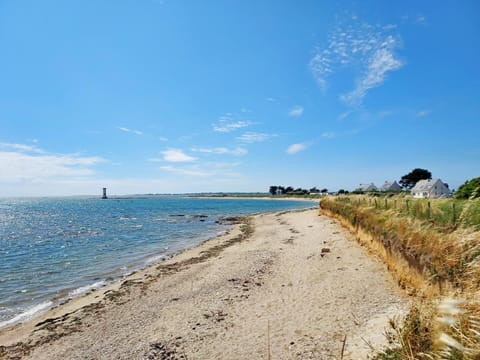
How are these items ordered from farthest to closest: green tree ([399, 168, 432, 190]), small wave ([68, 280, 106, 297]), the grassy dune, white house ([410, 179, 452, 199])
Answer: green tree ([399, 168, 432, 190])
white house ([410, 179, 452, 199])
small wave ([68, 280, 106, 297])
the grassy dune

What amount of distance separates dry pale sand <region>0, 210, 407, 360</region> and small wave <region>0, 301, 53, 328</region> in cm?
60

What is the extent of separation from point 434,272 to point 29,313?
1186 cm

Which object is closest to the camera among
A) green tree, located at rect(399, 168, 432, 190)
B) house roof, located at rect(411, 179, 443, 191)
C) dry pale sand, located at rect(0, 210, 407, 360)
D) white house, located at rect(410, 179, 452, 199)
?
dry pale sand, located at rect(0, 210, 407, 360)

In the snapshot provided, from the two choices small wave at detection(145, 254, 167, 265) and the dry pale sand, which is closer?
the dry pale sand

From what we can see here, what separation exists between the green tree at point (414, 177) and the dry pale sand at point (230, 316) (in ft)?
272

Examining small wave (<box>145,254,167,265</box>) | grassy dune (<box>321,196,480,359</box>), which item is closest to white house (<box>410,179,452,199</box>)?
grassy dune (<box>321,196,480,359</box>)

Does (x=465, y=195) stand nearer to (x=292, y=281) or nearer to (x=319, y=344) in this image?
(x=292, y=281)

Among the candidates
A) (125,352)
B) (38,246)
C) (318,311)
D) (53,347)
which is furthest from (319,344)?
(38,246)

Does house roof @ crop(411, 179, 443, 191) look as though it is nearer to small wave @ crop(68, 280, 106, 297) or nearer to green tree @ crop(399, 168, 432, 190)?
green tree @ crop(399, 168, 432, 190)

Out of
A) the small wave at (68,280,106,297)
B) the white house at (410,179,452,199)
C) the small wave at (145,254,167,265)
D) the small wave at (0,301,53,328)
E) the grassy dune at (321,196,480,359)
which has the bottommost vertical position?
the small wave at (0,301,53,328)

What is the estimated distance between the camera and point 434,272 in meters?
6.14

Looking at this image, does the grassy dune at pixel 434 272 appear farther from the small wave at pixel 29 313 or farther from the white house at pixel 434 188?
the white house at pixel 434 188

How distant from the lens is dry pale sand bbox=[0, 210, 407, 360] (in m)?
5.80

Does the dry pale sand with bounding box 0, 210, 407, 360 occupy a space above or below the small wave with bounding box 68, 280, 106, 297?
above
